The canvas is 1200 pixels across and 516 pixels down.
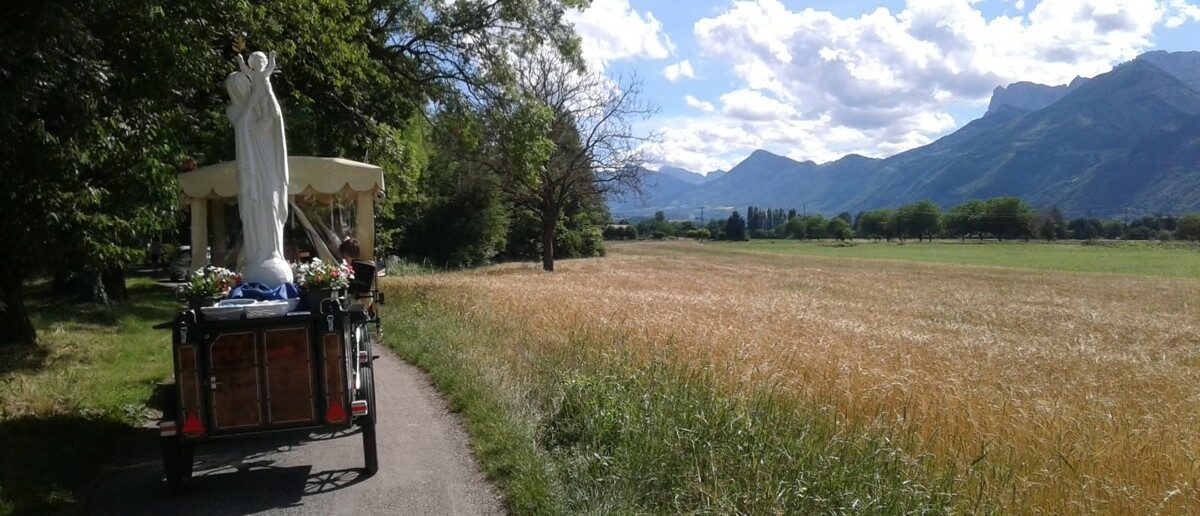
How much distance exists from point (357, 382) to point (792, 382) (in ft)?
13.7

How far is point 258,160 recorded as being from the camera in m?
6.81

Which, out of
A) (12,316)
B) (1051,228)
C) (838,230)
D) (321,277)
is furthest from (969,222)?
(321,277)

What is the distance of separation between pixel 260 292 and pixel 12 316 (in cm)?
763

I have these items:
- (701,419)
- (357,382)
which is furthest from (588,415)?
(357,382)

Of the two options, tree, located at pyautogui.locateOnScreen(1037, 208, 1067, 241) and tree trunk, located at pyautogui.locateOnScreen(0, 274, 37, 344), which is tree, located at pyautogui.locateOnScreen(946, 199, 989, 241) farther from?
tree trunk, located at pyautogui.locateOnScreen(0, 274, 37, 344)

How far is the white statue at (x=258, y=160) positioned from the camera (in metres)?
6.69

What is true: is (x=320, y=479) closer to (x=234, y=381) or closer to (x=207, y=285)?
(x=234, y=381)

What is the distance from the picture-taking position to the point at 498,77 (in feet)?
62.8

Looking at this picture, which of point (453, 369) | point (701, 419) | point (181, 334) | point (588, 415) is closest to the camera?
point (181, 334)

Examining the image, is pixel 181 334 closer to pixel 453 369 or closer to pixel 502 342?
pixel 453 369

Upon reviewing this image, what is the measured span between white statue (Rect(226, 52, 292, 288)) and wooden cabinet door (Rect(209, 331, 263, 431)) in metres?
1.05

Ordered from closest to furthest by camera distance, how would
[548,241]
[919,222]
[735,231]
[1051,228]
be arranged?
[548,241] < [1051,228] < [735,231] < [919,222]

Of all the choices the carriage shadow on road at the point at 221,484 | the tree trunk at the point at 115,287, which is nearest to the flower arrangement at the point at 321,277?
the carriage shadow on road at the point at 221,484

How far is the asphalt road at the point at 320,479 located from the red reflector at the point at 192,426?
56cm
